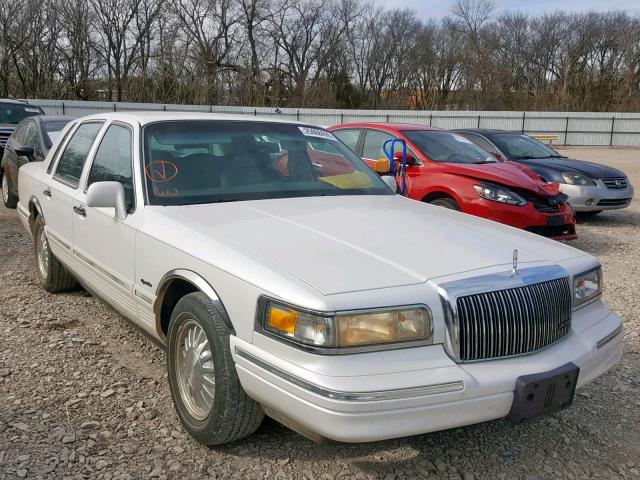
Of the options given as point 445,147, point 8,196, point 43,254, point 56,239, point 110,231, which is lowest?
point 8,196

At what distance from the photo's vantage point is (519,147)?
10594mm

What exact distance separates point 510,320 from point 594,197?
799cm

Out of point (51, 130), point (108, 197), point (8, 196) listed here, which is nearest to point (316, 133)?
point (108, 197)

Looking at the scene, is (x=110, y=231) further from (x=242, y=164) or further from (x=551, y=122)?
(x=551, y=122)

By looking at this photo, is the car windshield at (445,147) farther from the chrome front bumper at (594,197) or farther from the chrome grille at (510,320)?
the chrome grille at (510,320)

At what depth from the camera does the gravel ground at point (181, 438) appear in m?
2.88

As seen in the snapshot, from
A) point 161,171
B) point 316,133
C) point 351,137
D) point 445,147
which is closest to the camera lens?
point 161,171

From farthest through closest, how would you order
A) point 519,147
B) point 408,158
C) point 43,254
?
point 519,147 < point 408,158 < point 43,254

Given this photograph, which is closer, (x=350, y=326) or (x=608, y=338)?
(x=350, y=326)

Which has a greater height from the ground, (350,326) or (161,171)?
(161,171)

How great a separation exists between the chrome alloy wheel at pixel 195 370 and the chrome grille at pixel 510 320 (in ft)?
3.84

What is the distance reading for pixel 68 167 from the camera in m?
4.82

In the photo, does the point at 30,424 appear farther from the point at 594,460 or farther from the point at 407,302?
the point at 594,460

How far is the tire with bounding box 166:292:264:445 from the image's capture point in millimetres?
2697
